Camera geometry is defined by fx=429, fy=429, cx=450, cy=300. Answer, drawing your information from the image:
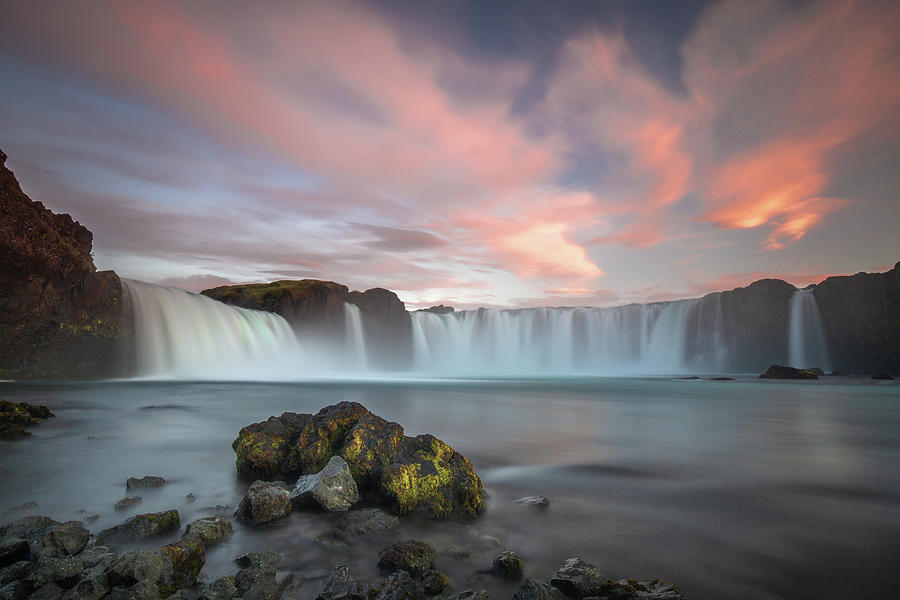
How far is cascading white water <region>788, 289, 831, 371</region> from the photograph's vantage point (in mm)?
52469

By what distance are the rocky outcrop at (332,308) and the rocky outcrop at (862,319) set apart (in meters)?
56.7

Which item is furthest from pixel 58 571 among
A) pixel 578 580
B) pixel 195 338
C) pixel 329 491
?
pixel 195 338

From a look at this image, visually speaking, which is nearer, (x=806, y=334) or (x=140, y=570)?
(x=140, y=570)

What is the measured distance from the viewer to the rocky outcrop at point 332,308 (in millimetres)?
55812

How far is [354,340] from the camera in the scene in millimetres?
64188

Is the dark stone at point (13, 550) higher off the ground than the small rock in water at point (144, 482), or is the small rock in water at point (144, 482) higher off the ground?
the dark stone at point (13, 550)

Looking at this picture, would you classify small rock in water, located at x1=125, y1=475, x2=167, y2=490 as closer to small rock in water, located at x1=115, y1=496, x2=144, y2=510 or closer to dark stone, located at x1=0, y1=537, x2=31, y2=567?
small rock in water, located at x1=115, y1=496, x2=144, y2=510

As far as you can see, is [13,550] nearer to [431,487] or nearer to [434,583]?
[434,583]

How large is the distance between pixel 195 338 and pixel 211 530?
36.0 m

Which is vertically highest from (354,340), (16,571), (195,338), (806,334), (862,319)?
(862,319)

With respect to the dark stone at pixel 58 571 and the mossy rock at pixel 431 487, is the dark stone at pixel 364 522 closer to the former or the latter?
the mossy rock at pixel 431 487

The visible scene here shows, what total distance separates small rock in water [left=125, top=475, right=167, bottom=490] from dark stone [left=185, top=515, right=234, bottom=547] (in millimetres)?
2633

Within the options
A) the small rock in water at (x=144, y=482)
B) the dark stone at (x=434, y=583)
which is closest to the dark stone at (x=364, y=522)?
the dark stone at (x=434, y=583)

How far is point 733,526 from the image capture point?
5113 mm
